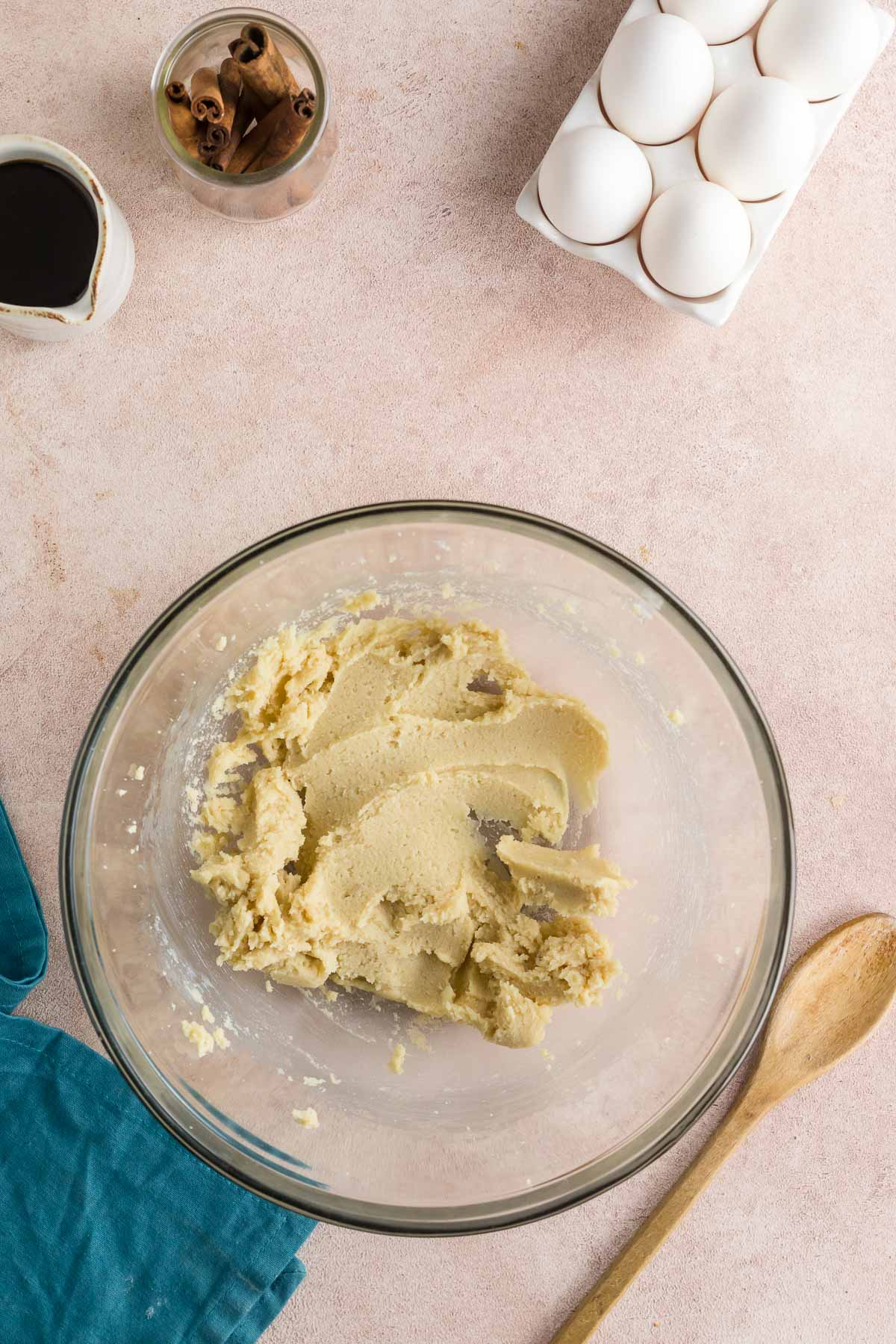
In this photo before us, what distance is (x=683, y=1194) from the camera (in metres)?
1.40

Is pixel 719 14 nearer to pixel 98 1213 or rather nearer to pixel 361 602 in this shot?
pixel 361 602

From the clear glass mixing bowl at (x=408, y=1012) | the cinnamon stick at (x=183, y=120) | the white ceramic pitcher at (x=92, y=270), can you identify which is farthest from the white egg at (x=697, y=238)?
the white ceramic pitcher at (x=92, y=270)

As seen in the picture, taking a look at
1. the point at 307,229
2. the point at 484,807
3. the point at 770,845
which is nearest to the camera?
the point at 770,845

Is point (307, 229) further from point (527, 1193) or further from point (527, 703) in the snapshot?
point (527, 1193)

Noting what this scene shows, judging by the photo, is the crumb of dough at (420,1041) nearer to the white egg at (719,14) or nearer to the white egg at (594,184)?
the white egg at (594,184)

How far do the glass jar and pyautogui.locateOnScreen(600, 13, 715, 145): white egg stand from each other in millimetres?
389

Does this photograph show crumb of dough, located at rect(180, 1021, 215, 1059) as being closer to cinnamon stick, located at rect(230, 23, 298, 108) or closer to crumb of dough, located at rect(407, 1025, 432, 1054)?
crumb of dough, located at rect(407, 1025, 432, 1054)

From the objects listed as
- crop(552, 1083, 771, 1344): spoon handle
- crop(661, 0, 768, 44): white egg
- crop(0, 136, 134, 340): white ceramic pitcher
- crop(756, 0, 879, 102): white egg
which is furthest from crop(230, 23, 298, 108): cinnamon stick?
crop(552, 1083, 771, 1344): spoon handle

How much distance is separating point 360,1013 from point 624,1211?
0.50m

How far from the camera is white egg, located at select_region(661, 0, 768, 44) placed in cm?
128

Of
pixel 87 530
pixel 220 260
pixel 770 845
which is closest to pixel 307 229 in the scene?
pixel 220 260

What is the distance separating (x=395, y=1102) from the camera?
133 cm

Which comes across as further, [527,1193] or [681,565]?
[681,565]

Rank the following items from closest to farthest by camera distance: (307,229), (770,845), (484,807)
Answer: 1. (770,845)
2. (484,807)
3. (307,229)
